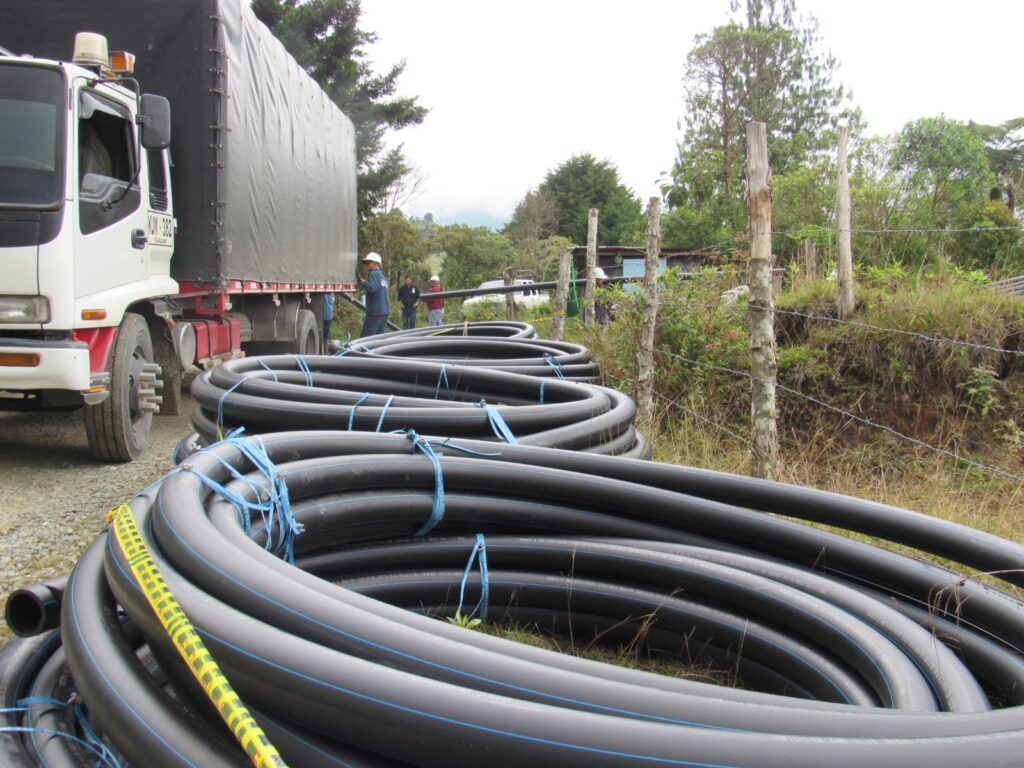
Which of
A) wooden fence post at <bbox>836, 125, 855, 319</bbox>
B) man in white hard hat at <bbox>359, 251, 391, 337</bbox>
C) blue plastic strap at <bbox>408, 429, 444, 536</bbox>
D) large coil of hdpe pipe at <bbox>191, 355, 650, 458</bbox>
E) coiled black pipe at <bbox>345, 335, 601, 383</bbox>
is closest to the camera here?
blue plastic strap at <bbox>408, 429, 444, 536</bbox>

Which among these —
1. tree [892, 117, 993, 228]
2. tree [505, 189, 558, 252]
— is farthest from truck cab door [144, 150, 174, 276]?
tree [505, 189, 558, 252]

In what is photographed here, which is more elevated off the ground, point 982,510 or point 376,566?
point 376,566

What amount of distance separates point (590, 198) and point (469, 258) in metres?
15.4

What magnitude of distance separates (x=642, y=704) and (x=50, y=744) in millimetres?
1217

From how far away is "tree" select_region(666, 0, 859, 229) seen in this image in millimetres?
32188

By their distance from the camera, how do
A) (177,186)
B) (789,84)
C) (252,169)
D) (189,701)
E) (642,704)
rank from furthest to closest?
1. (789,84)
2. (252,169)
3. (177,186)
4. (189,701)
5. (642,704)

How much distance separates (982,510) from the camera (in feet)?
14.5

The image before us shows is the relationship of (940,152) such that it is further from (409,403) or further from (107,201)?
(409,403)

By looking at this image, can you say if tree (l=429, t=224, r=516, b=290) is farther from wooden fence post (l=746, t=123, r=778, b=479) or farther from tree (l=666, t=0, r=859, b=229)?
wooden fence post (l=746, t=123, r=778, b=479)

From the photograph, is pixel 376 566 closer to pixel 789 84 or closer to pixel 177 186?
pixel 177 186

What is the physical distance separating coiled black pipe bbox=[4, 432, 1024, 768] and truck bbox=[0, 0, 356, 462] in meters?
3.12

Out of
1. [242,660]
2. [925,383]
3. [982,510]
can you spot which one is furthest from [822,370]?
[242,660]

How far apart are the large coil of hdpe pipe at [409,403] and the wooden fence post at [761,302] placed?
901 mm

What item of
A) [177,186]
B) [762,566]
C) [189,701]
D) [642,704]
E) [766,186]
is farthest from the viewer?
[177,186]
